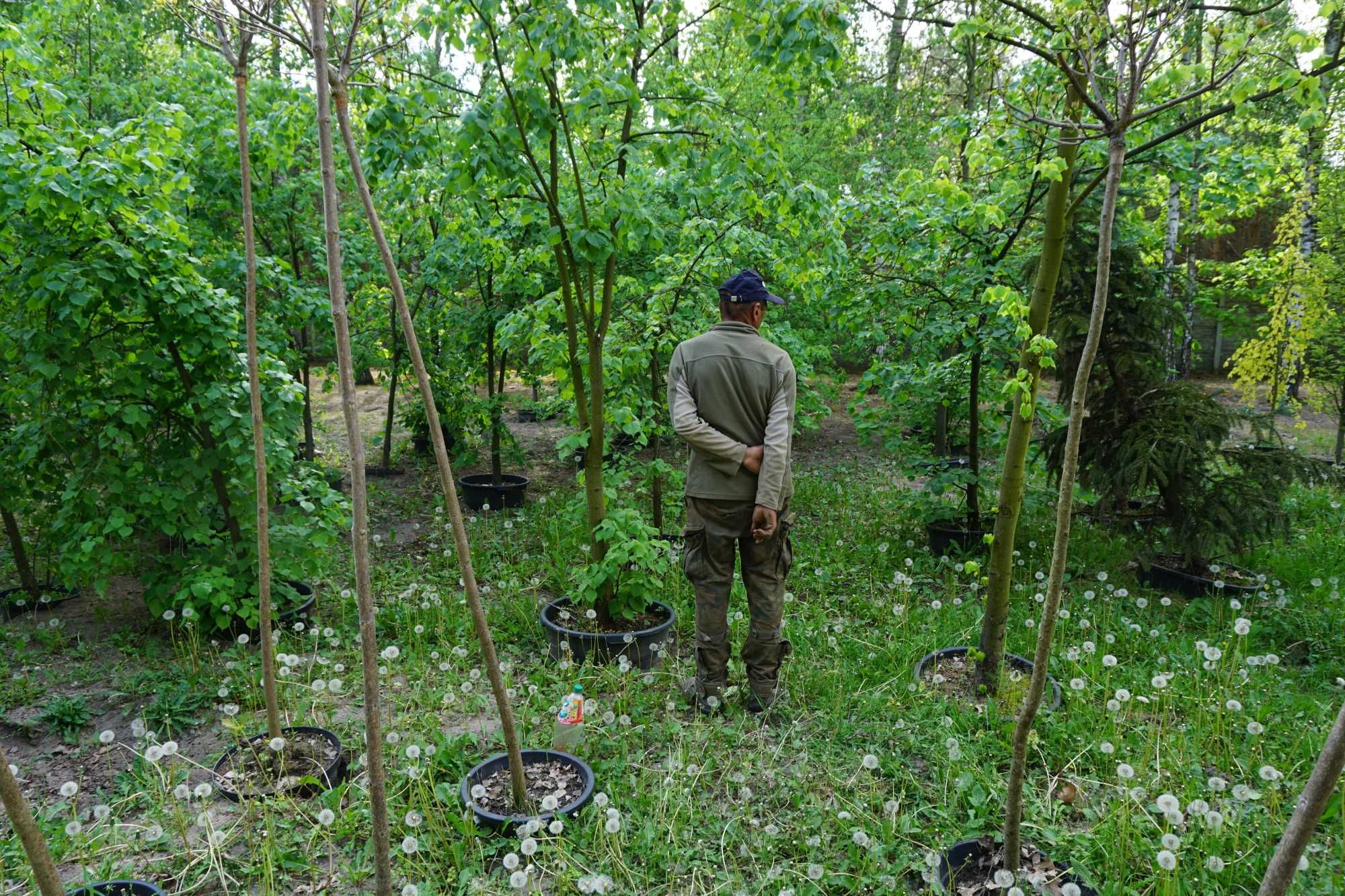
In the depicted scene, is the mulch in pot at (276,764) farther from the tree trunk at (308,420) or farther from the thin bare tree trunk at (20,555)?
the tree trunk at (308,420)

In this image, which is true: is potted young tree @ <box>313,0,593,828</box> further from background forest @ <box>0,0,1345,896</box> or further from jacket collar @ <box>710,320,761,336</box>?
jacket collar @ <box>710,320,761,336</box>

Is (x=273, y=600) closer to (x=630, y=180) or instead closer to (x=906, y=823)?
(x=630, y=180)

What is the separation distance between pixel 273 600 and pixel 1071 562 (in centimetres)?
599

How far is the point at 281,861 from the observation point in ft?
9.62

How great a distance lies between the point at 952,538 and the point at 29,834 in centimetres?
623

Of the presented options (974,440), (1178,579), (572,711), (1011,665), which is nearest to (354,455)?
(572,711)

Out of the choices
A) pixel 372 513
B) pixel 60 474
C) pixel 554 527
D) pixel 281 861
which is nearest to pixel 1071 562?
pixel 554 527

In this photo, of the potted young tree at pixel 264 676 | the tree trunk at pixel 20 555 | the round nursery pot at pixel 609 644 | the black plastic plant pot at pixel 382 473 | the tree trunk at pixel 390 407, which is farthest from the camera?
the black plastic plant pot at pixel 382 473

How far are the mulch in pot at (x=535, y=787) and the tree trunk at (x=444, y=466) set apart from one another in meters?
0.07

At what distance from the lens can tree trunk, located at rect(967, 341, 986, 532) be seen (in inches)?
247

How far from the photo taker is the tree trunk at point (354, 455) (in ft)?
7.02

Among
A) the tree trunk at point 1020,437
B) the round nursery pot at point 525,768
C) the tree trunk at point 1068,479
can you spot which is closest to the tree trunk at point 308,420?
the round nursery pot at point 525,768

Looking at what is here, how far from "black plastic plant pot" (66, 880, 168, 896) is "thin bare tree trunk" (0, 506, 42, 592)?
356 centimetres

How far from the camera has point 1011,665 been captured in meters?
4.40
